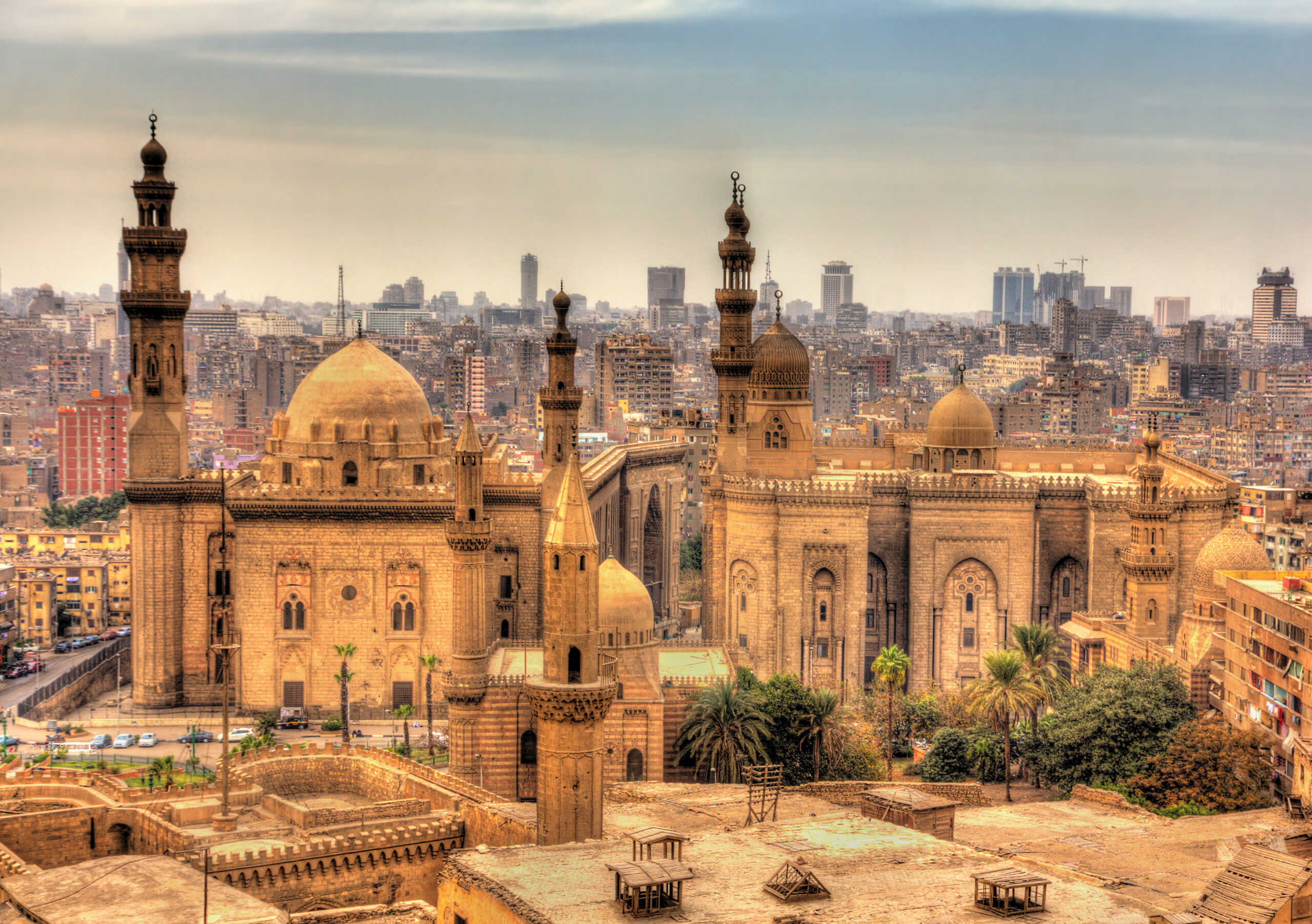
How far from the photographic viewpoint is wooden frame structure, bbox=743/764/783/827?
36.9m

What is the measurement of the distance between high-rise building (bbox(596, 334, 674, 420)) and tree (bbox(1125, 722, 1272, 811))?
120297 millimetres

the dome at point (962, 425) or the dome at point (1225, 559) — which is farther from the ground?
the dome at point (962, 425)

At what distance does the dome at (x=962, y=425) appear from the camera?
54.5 metres

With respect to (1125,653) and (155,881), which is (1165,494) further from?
(155,881)

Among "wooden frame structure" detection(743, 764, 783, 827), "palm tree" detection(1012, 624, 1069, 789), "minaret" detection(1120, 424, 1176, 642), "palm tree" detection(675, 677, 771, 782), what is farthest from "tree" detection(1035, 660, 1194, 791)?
"palm tree" detection(675, 677, 771, 782)

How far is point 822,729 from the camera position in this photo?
1720 inches

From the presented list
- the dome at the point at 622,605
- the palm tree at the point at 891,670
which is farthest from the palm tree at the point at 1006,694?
the dome at the point at 622,605

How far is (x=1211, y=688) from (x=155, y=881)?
24612 millimetres

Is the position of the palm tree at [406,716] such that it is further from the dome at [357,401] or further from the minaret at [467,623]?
the dome at [357,401]

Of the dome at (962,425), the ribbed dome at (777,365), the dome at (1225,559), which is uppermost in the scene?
the ribbed dome at (777,365)

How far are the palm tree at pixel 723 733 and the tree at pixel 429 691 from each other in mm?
7634

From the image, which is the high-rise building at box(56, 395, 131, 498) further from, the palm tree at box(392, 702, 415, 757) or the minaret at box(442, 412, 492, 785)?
the minaret at box(442, 412, 492, 785)

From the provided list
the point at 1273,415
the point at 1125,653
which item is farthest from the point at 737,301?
the point at 1273,415

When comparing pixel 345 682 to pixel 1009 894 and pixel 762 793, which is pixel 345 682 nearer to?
pixel 762 793
